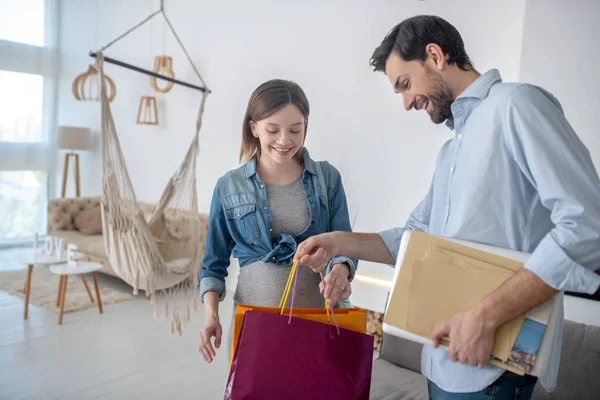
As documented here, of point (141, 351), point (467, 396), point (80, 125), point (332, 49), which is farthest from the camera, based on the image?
point (80, 125)

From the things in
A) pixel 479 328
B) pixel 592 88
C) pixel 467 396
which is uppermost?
pixel 592 88

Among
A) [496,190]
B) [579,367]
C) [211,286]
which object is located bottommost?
[579,367]

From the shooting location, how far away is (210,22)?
4207 mm

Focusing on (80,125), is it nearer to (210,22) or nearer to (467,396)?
(210,22)

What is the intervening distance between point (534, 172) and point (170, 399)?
2.14 metres

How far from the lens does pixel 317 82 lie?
11.4 feet

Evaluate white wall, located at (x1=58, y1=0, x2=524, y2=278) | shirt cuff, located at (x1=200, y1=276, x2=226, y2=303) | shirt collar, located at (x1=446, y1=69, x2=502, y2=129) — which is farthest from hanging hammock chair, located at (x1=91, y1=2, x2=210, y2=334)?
shirt collar, located at (x1=446, y1=69, x2=502, y2=129)

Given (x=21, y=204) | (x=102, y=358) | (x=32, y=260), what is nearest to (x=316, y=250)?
(x=102, y=358)

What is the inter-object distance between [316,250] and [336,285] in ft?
0.31

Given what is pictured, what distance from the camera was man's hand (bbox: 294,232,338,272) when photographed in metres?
1.01

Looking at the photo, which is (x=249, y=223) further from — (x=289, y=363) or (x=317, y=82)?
(x=317, y=82)

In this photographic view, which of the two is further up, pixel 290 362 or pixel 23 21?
Answer: pixel 23 21

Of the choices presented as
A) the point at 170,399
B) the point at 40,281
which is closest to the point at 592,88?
the point at 170,399

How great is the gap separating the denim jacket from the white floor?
1.35 metres
